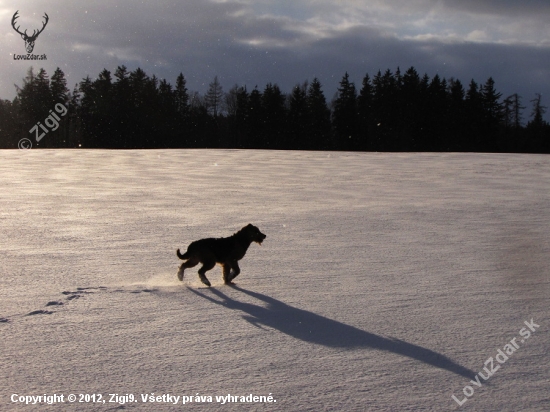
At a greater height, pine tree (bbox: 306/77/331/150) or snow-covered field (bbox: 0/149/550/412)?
pine tree (bbox: 306/77/331/150)

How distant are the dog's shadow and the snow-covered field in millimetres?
15

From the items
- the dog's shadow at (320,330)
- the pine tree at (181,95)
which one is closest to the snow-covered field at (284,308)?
the dog's shadow at (320,330)

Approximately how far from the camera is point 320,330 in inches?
143

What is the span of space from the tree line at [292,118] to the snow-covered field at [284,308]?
4823cm

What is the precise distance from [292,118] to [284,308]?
177ft

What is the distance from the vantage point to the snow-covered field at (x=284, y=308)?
9.13 ft

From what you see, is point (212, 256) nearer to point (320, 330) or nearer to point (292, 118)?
point (320, 330)

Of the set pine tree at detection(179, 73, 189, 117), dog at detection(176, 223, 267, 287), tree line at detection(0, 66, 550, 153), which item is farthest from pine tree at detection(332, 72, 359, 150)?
dog at detection(176, 223, 267, 287)

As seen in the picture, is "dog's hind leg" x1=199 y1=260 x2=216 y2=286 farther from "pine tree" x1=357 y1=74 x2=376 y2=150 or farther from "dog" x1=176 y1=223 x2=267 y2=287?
"pine tree" x1=357 y1=74 x2=376 y2=150

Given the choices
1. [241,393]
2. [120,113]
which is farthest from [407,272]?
[120,113]

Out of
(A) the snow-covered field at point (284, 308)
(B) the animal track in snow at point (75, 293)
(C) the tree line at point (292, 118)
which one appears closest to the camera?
(A) the snow-covered field at point (284, 308)

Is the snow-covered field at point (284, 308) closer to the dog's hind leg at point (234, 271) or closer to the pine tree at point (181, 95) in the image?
the dog's hind leg at point (234, 271)

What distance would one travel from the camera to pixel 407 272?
511 centimetres

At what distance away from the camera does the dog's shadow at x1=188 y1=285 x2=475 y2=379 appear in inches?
126
